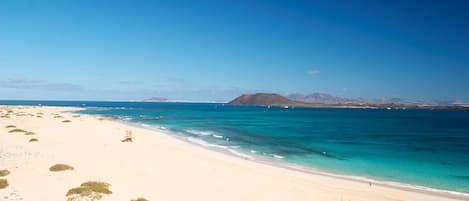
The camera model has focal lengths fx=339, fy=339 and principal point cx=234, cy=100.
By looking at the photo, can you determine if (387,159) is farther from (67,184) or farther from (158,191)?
(67,184)

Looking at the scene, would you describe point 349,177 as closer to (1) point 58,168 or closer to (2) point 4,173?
(1) point 58,168

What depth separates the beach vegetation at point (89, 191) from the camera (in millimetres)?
14148

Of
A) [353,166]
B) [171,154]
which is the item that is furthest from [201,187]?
[353,166]

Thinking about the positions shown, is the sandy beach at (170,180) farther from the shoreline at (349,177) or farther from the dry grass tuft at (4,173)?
the shoreline at (349,177)

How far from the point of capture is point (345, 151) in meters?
36.4

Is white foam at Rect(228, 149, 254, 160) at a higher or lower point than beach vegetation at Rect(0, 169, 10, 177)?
lower

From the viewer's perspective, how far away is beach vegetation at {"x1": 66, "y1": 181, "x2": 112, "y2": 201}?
14148 mm

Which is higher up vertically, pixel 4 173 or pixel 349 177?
pixel 4 173

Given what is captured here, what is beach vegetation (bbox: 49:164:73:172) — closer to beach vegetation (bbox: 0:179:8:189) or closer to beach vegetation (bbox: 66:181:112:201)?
beach vegetation (bbox: 0:179:8:189)

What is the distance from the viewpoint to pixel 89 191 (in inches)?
584

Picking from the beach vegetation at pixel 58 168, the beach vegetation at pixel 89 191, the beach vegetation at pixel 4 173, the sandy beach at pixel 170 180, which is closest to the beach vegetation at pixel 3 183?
the sandy beach at pixel 170 180

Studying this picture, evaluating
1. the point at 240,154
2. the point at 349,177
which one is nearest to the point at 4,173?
the point at 240,154

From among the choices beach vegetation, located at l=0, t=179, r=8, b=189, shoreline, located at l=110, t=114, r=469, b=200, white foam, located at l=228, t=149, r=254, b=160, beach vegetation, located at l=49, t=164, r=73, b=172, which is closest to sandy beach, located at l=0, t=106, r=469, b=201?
beach vegetation, located at l=0, t=179, r=8, b=189

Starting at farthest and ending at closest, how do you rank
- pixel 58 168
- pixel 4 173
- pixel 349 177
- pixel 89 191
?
pixel 349 177 < pixel 58 168 < pixel 4 173 < pixel 89 191
